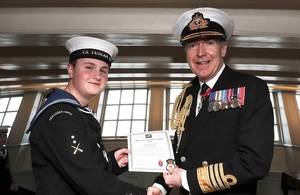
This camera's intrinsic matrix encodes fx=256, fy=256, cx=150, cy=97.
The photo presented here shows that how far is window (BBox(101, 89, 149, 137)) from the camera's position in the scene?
757cm

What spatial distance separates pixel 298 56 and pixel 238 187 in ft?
10.0

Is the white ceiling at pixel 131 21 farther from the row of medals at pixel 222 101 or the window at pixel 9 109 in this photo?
the window at pixel 9 109

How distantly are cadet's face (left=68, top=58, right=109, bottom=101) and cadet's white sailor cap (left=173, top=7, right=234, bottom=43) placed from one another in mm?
613

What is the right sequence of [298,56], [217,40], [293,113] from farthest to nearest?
[293,113], [298,56], [217,40]

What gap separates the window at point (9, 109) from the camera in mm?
6570

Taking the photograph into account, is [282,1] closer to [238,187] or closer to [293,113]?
[238,187]

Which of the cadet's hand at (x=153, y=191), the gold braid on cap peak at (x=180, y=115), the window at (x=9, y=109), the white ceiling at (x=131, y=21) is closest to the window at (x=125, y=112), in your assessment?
the window at (x=9, y=109)

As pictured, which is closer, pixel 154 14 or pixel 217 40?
pixel 217 40

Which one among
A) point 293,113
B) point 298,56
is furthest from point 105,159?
point 293,113

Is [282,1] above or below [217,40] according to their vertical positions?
above

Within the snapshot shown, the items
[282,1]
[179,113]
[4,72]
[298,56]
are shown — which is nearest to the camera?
[179,113]

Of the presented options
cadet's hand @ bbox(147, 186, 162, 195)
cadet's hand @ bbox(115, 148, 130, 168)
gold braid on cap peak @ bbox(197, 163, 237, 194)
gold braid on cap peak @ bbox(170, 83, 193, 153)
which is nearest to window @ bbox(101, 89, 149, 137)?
cadet's hand @ bbox(115, 148, 130, 168)

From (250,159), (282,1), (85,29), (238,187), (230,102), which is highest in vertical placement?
(282,1)

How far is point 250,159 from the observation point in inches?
52.6
